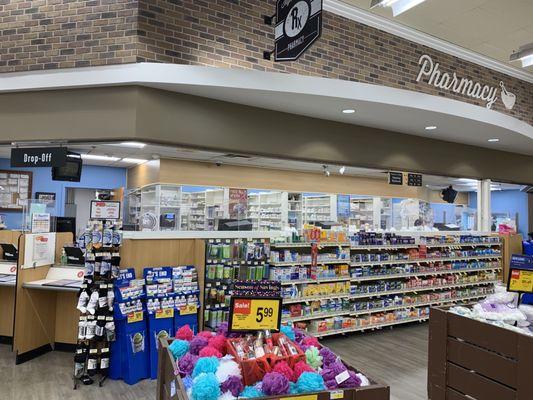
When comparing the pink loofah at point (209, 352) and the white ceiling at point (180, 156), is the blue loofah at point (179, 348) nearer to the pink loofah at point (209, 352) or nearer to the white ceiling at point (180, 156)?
the pink loofah at point (209, 352)

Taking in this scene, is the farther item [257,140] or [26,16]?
[257,140]

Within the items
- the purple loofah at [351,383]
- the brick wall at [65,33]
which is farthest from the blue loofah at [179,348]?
the brick wall at [65,33]

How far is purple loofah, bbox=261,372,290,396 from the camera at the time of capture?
6.61 feet

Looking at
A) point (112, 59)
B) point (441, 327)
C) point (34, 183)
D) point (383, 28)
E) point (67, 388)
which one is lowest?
point (67, 388)

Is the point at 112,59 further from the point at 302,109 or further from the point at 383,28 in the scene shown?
the point at 383,28

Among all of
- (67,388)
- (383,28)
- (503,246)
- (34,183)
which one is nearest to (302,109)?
(383,28)

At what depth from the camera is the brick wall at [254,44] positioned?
180 inches

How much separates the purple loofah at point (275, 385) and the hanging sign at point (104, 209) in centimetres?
318

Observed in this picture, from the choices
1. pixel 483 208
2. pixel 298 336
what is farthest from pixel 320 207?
pixel 298 336

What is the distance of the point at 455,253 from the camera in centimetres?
782

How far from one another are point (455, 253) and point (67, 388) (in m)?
6.78

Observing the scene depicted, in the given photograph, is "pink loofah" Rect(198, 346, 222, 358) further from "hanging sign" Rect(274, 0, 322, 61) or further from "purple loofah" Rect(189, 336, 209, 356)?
"hanging sign" Rect(274, 0, 322, 61)

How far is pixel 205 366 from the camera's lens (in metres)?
2.20

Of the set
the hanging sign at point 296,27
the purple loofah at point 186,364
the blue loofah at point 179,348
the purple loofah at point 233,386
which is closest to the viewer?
the purple loofah at point 233,386
